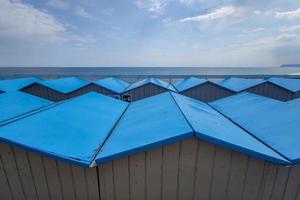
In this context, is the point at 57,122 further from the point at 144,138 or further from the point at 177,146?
the point at 177,146

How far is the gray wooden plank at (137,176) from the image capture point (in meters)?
2.82

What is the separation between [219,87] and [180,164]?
35.1 ft

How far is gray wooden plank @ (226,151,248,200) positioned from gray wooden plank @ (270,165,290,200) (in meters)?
0.58

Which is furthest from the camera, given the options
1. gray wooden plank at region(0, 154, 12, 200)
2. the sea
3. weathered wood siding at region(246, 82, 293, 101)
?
the sea

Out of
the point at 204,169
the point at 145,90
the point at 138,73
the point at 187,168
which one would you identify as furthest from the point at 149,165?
the point at 138,73

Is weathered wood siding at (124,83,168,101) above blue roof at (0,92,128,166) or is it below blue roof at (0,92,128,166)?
below

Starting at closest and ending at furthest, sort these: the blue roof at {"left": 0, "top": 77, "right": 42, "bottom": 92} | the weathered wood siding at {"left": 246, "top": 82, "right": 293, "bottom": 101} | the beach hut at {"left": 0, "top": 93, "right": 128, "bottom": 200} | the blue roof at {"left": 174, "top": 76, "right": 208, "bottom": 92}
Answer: the beach hut at {"left": 0, "top": 93, "right": 128, "bottom": 200}
the weathered wood siding at {"left": 246, "top": 82, "right": 293, "bottom": 101}
the blue roof at {"left": 0, "top": 77, "right": 42, "bottom": 92}
the blue roof at {"left": 174, "top": 76, "right": 208, "bottom": 92}

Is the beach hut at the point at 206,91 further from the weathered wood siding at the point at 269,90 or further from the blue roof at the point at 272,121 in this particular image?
the blue roof at the point at 272,121

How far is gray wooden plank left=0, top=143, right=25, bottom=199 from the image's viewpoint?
9.46ft

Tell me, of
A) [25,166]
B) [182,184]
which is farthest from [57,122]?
[182,184]

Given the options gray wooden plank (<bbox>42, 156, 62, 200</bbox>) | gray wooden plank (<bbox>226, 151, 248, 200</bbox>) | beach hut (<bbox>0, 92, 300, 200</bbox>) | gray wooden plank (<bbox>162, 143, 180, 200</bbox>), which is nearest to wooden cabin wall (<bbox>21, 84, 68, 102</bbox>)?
beach hut (<bbox>0, 92, 300, 200</bbox>)

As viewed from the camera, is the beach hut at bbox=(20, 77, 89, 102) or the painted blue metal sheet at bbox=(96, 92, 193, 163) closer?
the painted blue metal sheet at bbox=(96, 92, 193, 163)

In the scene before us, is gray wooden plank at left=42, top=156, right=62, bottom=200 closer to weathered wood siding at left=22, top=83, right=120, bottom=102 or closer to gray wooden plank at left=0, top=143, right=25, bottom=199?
gray wooden plank at left=0, top=143, right=25, bottom=199

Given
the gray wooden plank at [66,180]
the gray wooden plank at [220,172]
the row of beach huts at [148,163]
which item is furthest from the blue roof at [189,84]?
the gray wooden plank at [66,180]
